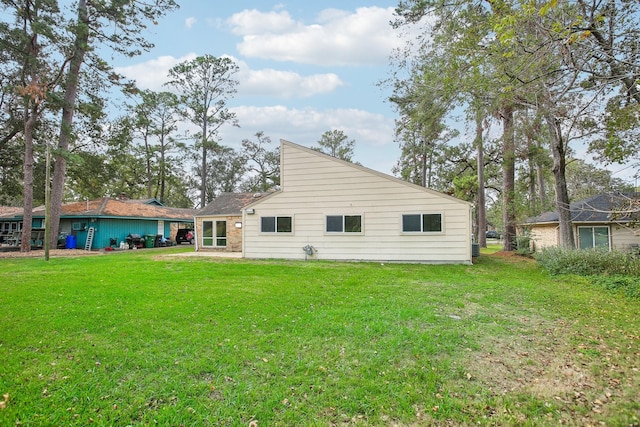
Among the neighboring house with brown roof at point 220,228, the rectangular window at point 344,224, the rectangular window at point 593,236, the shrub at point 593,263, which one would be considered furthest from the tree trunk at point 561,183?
the neighboring house with brown roof at point 220,228

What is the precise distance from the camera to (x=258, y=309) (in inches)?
210

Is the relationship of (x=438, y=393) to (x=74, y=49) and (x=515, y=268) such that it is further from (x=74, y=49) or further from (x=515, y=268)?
(x=74, y=49)

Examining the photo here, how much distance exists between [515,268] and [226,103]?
27.3 meters

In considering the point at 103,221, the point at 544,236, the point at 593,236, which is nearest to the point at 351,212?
the point at 593,236

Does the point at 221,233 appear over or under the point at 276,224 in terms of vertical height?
under

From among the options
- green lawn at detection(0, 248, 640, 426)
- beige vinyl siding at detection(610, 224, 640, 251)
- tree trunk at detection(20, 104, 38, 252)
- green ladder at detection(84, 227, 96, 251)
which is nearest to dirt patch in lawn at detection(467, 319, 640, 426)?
green lawn at detection(0, 248, 640, 426)

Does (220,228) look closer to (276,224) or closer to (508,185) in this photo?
(276,224)

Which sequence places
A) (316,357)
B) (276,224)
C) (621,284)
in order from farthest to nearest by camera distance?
(276,224), (621,284), (316,357)

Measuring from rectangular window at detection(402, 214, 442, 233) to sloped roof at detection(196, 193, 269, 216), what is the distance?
8900 mm

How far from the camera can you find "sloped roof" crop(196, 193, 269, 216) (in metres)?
17.6

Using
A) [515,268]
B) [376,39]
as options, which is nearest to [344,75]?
[376,39]

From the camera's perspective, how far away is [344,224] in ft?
40.8

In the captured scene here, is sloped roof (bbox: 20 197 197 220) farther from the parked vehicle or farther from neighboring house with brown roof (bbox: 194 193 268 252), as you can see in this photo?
neighboring house with brown roof (bbox: 194 193 268 252)

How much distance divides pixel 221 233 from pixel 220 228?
0.93 feet
